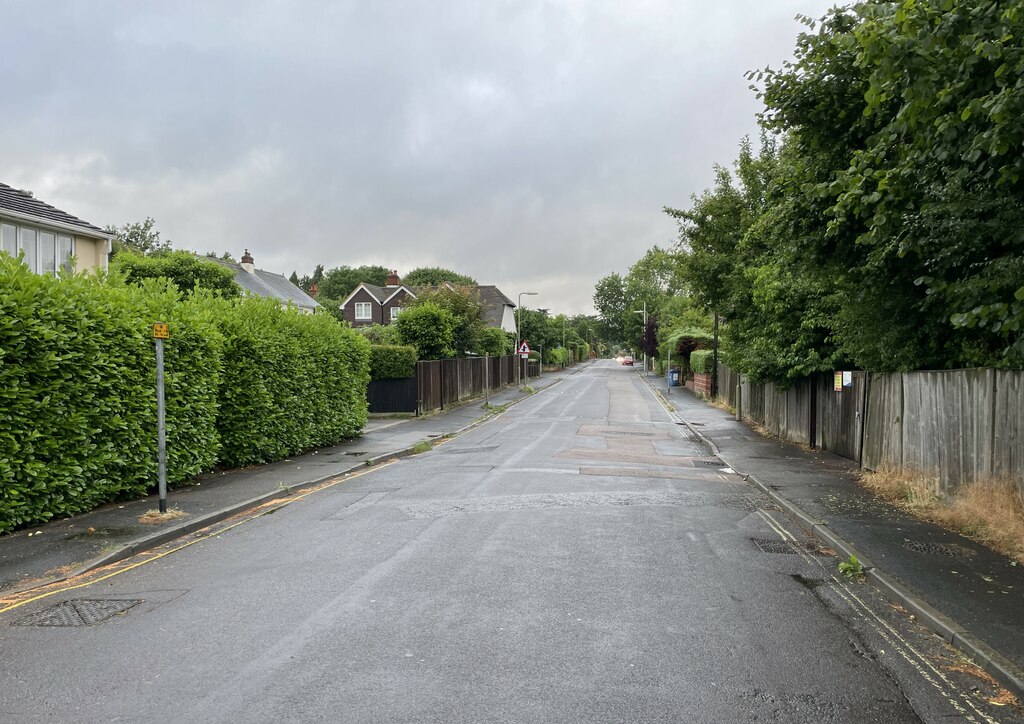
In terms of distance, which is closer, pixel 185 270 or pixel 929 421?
pixel 929 421

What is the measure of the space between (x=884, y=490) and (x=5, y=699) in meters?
10.9

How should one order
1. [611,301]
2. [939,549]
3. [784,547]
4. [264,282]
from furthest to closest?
[611,301] < [264,282] < [784,547] < [939,549]

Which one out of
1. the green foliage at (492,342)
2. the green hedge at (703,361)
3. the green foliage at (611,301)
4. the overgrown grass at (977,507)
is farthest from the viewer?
the green foliage at (611,301)

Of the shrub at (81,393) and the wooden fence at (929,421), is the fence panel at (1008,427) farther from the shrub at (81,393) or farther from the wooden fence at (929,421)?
the shrub at (81,393)

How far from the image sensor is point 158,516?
840 cm

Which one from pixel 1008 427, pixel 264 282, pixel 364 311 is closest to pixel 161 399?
pixel 1008 427

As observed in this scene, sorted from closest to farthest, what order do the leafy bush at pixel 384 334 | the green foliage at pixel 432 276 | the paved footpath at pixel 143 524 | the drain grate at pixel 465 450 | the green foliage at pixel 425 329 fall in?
the paved footpath at pixel 143 524 → the drain grate at pixel 465 450 → the green foliage at pixel 425 329 → the leafy bush at pixel 384 334 → the green foliage at pixel 432 276

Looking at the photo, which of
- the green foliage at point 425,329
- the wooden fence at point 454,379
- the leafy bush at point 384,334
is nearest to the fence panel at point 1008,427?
the wooden fence at point 454,379

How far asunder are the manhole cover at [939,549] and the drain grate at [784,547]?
2.82 feet

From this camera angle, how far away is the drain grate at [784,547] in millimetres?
7551

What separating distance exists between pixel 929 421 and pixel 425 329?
22960mm

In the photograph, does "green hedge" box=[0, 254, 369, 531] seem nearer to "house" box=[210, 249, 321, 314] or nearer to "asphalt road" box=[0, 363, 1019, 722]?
"asphalt road" box=[0, 363, 1019, 722]

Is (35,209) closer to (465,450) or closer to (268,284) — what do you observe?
(465,450)

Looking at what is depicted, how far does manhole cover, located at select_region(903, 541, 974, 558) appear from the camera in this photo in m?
6.96
